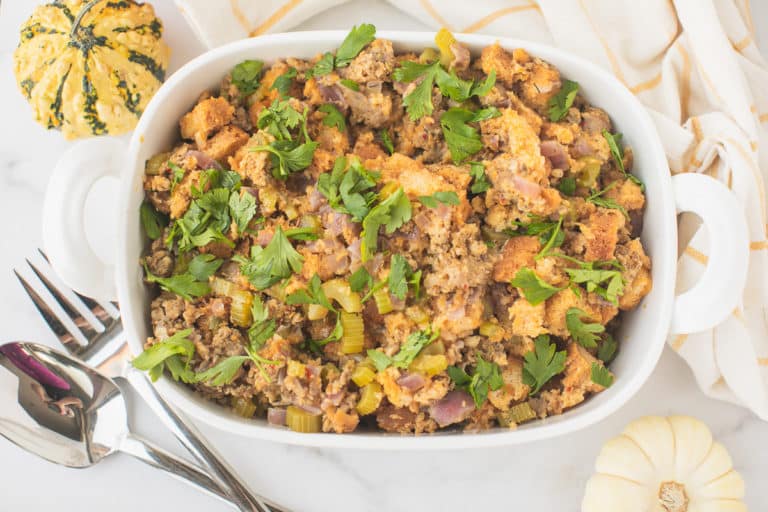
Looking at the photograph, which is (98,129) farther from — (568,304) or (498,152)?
(568,304)

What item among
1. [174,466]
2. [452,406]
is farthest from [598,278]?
[174,466]

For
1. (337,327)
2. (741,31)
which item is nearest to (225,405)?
(337,327)

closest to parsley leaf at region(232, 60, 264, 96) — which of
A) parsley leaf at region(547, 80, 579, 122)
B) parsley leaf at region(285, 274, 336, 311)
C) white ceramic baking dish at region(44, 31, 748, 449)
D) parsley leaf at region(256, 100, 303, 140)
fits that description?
white ceramic baking dish at region(44, 31, 748, 449)

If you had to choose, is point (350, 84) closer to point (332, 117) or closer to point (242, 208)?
point (332, 117)

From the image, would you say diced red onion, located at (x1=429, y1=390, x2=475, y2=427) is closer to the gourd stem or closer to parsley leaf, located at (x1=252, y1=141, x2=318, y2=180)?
parsley leaf, located at (x1=252, y1=141, x2=318, y2=180)

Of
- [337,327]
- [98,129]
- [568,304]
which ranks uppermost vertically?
[98,129]

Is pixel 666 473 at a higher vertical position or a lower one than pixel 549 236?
lower
